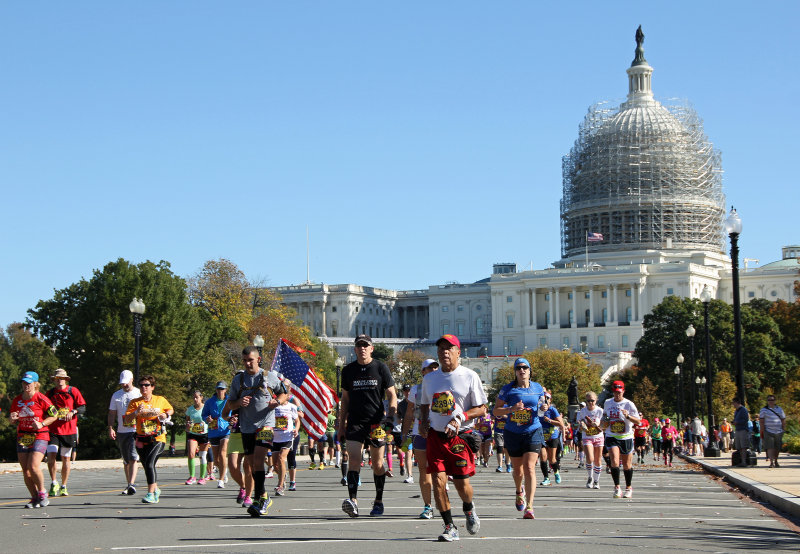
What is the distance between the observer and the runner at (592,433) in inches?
971

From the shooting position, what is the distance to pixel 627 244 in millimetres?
168125

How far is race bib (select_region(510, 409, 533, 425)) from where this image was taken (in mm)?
17344

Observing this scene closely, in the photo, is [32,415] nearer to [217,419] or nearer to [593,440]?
[217,419]

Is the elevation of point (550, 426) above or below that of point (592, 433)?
above

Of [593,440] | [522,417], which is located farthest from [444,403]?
[593,440]

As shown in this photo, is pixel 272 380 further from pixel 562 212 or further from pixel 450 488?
pixel 562 212

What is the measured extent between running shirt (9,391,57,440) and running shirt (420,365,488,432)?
276 inches

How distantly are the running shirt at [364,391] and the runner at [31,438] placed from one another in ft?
16.1

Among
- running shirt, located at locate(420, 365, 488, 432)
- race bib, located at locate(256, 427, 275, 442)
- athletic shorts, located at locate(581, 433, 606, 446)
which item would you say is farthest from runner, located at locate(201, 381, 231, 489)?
running shirt, located at locate(420, 365, 488, 432)

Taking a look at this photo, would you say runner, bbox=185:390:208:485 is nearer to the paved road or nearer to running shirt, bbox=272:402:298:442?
the paved road

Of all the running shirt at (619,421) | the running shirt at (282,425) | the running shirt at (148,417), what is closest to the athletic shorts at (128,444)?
the running shirt at (148,417)

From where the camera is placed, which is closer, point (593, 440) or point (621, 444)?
point (621, 444)

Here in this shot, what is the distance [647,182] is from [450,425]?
15213cm

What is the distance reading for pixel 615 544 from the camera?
14227 mm
